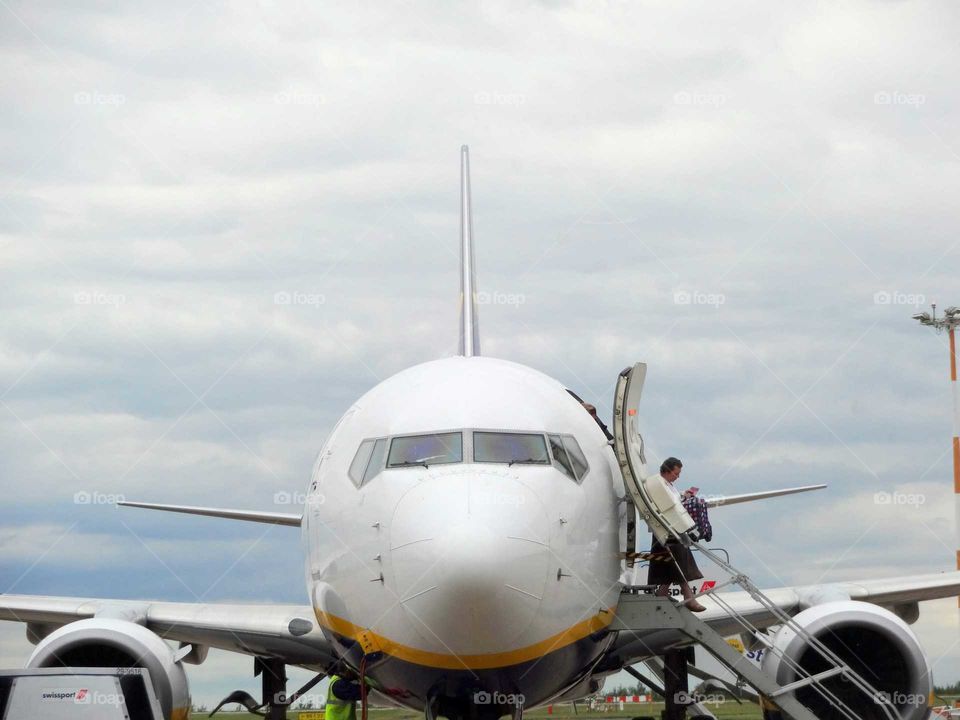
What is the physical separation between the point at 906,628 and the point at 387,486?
22.2ft

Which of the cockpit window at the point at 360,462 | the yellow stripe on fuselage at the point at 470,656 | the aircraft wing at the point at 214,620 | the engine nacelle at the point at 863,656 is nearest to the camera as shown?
the yellow stripe on fuselage at the point at 470,656

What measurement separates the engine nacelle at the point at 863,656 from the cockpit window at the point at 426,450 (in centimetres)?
503

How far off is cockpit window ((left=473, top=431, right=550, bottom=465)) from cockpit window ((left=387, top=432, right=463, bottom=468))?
0.18 m

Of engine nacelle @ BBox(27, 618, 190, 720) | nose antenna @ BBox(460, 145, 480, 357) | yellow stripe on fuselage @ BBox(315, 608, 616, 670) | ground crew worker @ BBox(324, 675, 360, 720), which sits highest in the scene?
nose antenna @ BBox(460, 145, 480, 357)

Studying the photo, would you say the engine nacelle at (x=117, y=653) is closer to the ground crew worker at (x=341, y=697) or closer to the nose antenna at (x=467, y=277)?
the ground crew worker at (x=341, y=697)

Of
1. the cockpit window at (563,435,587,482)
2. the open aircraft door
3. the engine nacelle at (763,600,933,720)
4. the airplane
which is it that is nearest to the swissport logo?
the airplane

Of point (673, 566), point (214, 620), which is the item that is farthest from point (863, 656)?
point (214, 620)

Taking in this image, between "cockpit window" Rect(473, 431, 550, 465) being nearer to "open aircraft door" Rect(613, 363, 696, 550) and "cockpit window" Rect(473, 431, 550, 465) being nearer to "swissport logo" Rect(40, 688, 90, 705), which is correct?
"open aircraft door" Rect(613, 363, 696, 550)

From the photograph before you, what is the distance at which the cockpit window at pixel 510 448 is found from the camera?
40.0ft

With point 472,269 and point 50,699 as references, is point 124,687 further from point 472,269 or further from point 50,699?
point 472,269

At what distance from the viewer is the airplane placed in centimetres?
1123

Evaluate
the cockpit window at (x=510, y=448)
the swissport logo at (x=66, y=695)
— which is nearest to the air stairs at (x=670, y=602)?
the cockpit window at (x=510, y=448)

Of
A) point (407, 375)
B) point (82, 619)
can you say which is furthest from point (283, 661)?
point (407, 375)

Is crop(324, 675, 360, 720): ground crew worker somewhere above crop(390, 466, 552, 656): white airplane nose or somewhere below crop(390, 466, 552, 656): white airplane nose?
below
